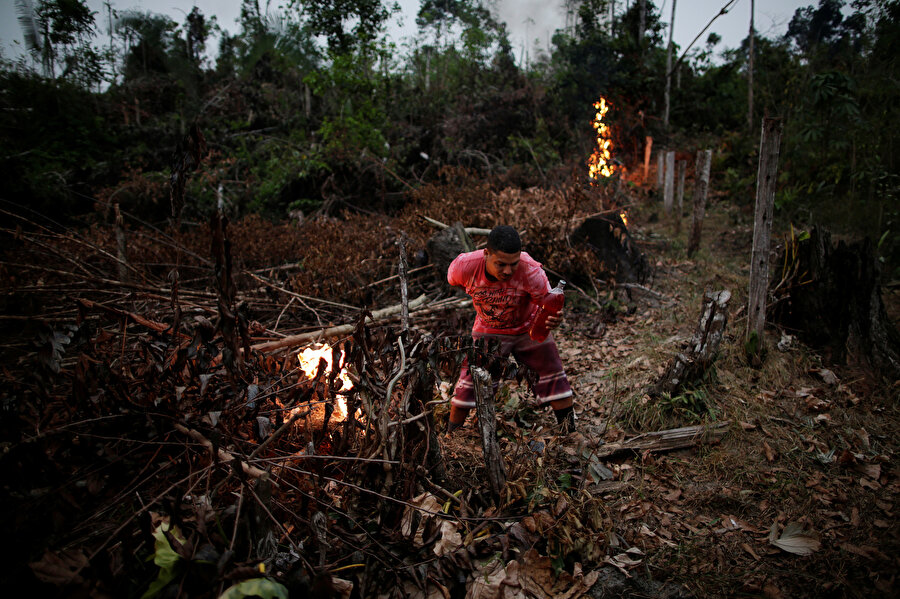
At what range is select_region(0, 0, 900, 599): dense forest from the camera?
179cm

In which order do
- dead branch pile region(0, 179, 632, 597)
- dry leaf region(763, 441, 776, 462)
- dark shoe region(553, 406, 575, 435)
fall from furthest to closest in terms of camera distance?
dark shoe region(553, 406, 575, 435) → dry leaf region(763, 441, 776, 462) → dead branch pile region(0, 179, 632, 597)

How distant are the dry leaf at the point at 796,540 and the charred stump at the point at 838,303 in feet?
7.90

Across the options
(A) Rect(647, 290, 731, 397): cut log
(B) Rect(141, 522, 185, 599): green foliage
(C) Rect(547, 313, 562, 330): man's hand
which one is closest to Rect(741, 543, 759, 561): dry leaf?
(A) Rect(647, 290, 731, 397): cut log

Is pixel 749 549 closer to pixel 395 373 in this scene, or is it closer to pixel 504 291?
pixel 504 291

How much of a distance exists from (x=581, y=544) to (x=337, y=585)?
1.24 meters

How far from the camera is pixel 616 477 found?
9.88 ft

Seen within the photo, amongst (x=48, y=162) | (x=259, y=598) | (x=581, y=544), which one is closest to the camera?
(x=259, y=598)

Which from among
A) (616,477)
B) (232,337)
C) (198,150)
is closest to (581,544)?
(616,477)

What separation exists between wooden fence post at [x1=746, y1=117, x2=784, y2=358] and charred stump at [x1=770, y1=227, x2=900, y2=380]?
71 centimetres

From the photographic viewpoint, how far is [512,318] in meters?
3.28

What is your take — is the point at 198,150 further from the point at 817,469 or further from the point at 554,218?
the point at 554,218

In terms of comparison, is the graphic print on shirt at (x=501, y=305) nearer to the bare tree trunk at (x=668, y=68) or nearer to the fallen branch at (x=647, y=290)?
the fallen branch at (x=647, y=290)

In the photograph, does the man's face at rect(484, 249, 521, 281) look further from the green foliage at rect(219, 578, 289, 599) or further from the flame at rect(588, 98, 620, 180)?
the flame at rect(588, 98, 620, 180)

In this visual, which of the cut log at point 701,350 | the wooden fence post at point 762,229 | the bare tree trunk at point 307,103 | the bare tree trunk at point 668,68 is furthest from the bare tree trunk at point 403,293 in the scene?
the bare tree trunk at point 668,68
